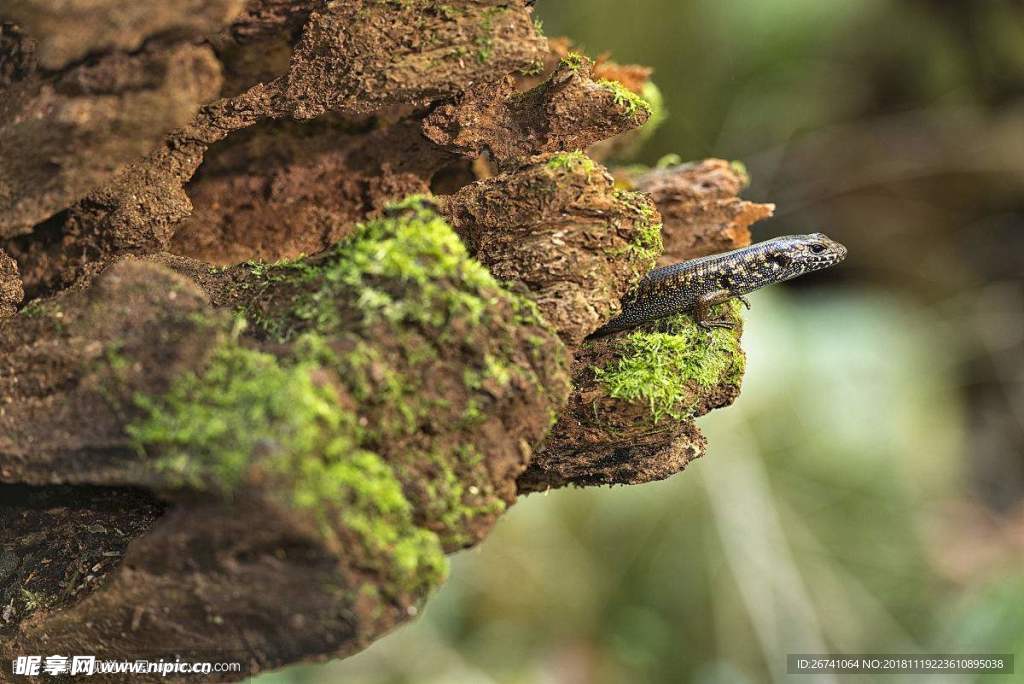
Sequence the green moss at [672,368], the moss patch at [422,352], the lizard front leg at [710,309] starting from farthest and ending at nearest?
the lizard front leg at [710,309]
the green moss at [672,368]
the moss patch at [422,352]

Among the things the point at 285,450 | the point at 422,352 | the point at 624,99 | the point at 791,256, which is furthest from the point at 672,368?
the point at 791,256

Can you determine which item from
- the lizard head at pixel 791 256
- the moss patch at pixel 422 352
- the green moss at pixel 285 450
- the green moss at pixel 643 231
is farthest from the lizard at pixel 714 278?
the green moss at pixel 285 450

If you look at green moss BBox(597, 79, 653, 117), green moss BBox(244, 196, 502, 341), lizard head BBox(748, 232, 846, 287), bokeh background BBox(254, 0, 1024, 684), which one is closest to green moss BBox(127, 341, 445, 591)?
green moss BBox(244, 196, 502, 341)

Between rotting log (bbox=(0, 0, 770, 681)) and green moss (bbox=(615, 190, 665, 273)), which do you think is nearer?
rotting log (bbox=(0, 0, 770, 681))

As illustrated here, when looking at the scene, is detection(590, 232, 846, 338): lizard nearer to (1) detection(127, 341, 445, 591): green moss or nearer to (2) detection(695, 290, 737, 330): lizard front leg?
(2) detection(695, 290, 737, 330): lizard front leg

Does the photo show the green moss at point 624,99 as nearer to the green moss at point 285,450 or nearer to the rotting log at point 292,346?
the rotting log at point 292,346

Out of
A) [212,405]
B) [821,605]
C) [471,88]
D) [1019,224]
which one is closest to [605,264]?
[471,88]

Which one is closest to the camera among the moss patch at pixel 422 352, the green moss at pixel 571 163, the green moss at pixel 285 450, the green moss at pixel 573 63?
the green moss at pixel 285 450
